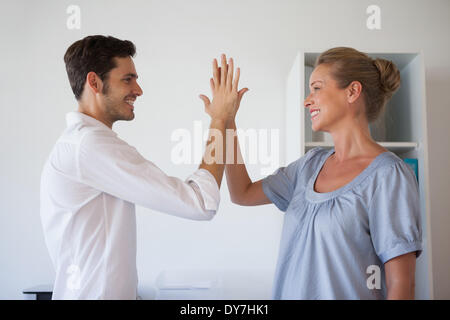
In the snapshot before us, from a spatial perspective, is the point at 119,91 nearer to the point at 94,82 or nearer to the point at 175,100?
the point at 94,82

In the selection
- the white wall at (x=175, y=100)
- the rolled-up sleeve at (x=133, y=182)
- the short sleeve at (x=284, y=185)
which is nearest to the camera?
the rolled-up sleeve at (x=133, y=182)

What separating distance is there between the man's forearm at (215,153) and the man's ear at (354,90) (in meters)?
0.37

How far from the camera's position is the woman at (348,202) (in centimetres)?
94

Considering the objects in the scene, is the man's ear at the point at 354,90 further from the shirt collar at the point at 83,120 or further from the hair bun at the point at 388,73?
the shirt collar at the point at 83,120

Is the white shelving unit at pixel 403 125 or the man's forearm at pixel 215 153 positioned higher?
the white shelving unit at pixel 403 125

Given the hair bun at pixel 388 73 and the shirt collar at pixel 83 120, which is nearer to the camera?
the shirt collar at pixel 83 120

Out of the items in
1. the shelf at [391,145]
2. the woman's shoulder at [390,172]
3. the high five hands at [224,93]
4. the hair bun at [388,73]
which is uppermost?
the hair bun at [388,73]

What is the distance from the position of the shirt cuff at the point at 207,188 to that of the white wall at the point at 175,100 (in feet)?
2.90

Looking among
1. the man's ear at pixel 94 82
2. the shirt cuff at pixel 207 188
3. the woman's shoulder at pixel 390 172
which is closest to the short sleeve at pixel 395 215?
the woman's shoulder at pixel 390 172

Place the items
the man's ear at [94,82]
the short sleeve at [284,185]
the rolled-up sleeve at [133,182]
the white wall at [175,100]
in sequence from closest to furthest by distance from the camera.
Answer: the rolled-up sleeve at [133,182]
the man's ear at [94,82]
the short sleeve at [284,185]
the white wall at [175,100]

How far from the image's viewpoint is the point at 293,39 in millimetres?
1938

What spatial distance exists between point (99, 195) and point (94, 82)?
27 centimetres

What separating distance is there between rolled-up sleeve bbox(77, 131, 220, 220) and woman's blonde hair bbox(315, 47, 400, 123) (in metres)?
0.50

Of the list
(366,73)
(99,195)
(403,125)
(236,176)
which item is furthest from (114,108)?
(403,125)
